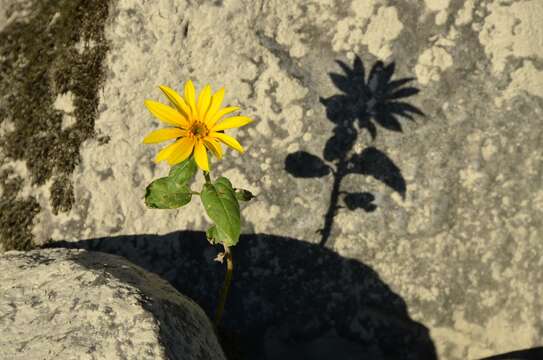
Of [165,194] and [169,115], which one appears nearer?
[169,115]

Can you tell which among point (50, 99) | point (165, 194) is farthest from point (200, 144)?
point (50, 99)

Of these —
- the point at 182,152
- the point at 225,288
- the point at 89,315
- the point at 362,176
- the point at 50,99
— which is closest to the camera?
the point at 89,315

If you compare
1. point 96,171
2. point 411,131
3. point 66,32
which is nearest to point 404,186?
point 411,131

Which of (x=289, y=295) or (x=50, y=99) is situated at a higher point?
(x=50, y=99)

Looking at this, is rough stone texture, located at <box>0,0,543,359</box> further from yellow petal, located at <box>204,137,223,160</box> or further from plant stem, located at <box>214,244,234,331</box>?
yellow petal, located at <box>204,137,223,160</box>

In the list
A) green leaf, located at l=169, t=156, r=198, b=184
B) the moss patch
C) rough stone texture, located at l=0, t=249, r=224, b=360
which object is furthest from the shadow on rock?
green leaf, located at l=169, t=156, r=198, b=184

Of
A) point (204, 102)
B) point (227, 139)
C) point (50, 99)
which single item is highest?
point (50, 99)

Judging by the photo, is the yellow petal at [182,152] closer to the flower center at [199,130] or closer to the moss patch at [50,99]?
the flower center at [199,130]

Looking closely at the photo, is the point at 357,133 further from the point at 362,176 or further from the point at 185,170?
the point at 185,170
